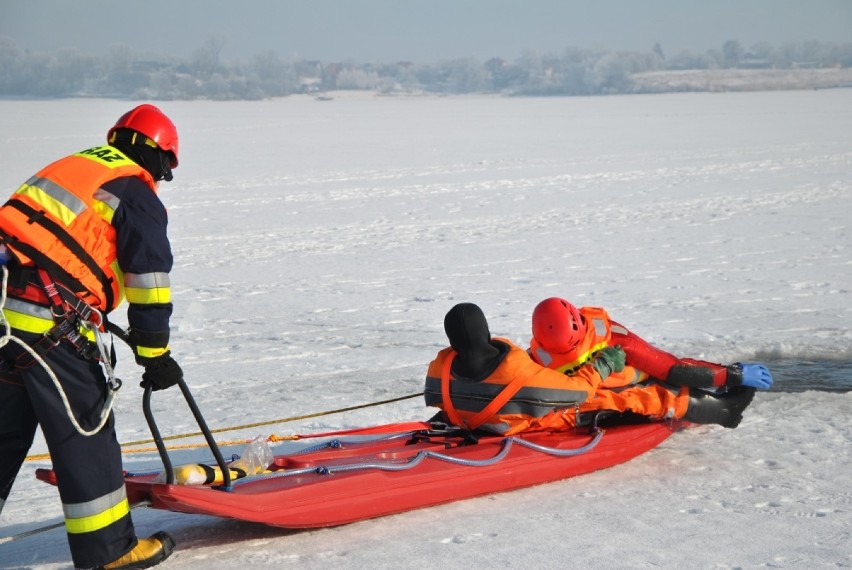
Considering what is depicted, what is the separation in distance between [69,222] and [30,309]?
0.99 ft

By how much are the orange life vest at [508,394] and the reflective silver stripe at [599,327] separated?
34 cm

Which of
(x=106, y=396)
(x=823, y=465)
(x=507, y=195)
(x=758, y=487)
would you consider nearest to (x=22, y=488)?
(x=106, y=396)

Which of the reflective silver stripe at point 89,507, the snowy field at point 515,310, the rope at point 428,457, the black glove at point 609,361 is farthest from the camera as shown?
the black glove at point 609,361

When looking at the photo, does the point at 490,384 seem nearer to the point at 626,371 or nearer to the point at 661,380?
the point at 626,371

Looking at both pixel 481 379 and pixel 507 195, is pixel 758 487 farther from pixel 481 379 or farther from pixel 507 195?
pixel 507 195

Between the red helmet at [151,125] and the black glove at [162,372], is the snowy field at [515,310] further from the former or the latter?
the red helmet at [151,125]

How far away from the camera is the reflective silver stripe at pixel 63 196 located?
3231 millimetres

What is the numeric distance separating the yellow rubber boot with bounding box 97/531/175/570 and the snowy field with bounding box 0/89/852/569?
8cm

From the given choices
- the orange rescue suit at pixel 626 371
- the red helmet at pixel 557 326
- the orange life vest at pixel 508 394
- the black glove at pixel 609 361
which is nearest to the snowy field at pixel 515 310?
the orange rescue suit at pixel 626 371

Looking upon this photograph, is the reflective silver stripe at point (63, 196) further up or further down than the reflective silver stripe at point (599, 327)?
further up

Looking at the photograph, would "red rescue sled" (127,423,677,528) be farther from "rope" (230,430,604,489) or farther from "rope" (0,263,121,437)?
"rope" (0,263,121,437)

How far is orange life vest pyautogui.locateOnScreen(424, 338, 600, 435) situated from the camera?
14.6 ft

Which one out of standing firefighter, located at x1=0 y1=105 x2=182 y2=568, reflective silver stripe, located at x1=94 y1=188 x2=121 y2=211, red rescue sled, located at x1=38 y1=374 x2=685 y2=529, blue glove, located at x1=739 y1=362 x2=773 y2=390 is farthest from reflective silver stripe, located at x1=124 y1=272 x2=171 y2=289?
blue glove, located at x1=739 y1=362 x2=773 y2=390

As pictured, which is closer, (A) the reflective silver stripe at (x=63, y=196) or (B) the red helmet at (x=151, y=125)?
(A) the reflective silver stripe at (x=63, y=196)
